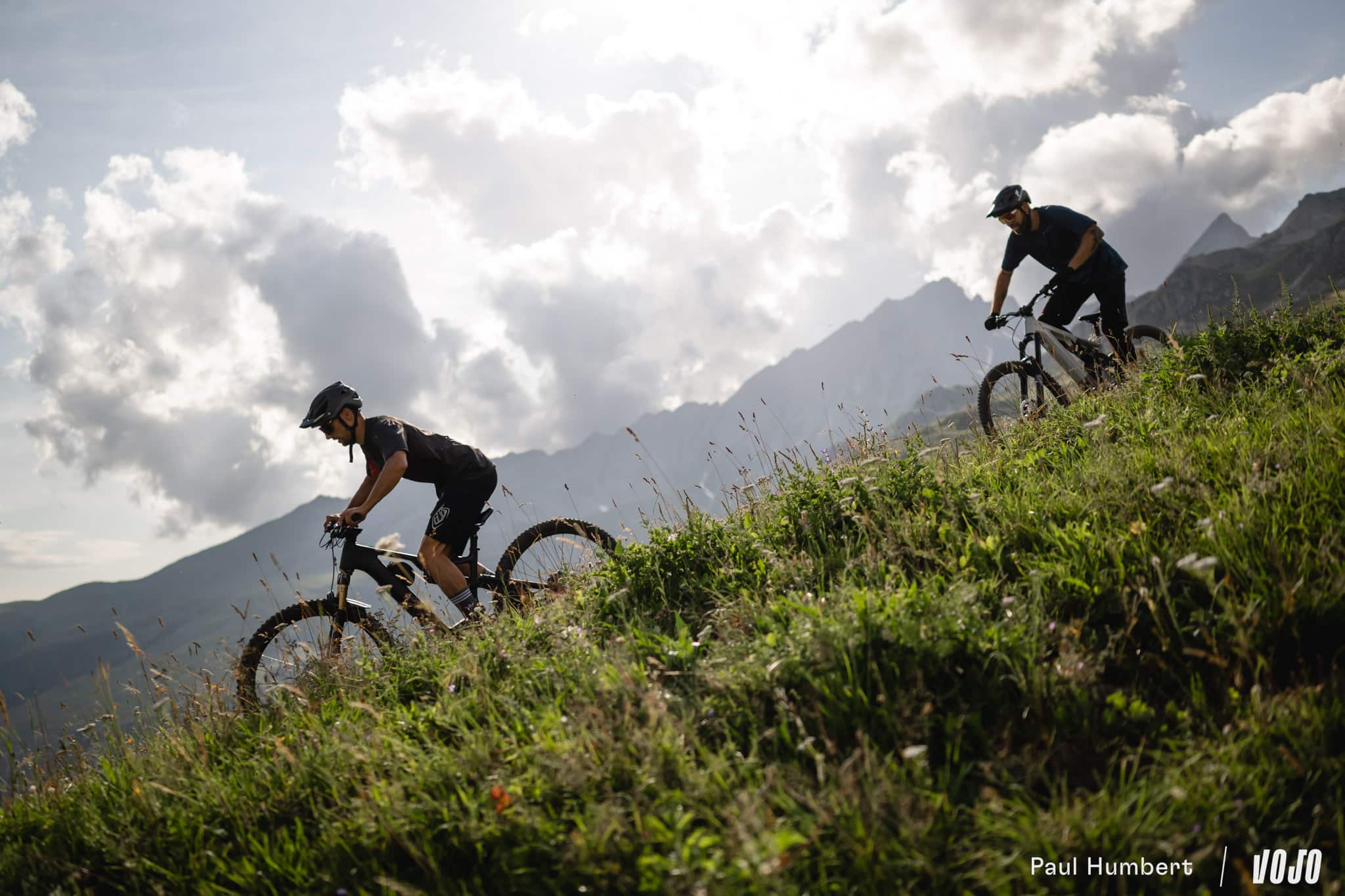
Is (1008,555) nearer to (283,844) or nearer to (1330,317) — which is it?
(283,844)

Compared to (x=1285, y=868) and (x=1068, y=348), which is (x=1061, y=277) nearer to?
(x=1068, y=348)

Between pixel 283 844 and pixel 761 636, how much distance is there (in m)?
2.60

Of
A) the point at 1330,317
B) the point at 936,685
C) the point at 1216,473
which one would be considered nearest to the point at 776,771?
the point at 936,685

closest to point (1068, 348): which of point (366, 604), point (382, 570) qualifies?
point (382, 570)

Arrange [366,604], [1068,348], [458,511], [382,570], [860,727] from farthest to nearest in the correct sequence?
[1068,348]
[458,511]
[382,570]
[366,604]
[860,727]

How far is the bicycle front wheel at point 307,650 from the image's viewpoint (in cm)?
502

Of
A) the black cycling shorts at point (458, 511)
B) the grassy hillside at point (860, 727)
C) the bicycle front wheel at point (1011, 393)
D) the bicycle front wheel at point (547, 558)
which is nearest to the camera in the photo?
the grassy hillside at point (860, 727)

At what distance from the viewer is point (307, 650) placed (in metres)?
5.31

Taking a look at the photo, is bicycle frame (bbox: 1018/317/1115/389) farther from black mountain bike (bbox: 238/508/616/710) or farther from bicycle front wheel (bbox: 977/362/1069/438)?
black mountain bike (bbox: 238/508/616/710)

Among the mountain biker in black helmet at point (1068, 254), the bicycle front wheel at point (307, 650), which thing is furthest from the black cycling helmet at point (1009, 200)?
the bicycle front wheel at point (307, 650)

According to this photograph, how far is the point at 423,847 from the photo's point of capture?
2.90 metres

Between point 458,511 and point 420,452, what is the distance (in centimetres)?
75

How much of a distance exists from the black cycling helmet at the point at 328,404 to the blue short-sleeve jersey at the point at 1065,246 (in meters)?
8.43

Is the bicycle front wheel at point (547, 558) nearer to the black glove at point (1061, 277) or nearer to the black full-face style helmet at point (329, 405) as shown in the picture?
the black full-face style helmet at point (329, 405)
